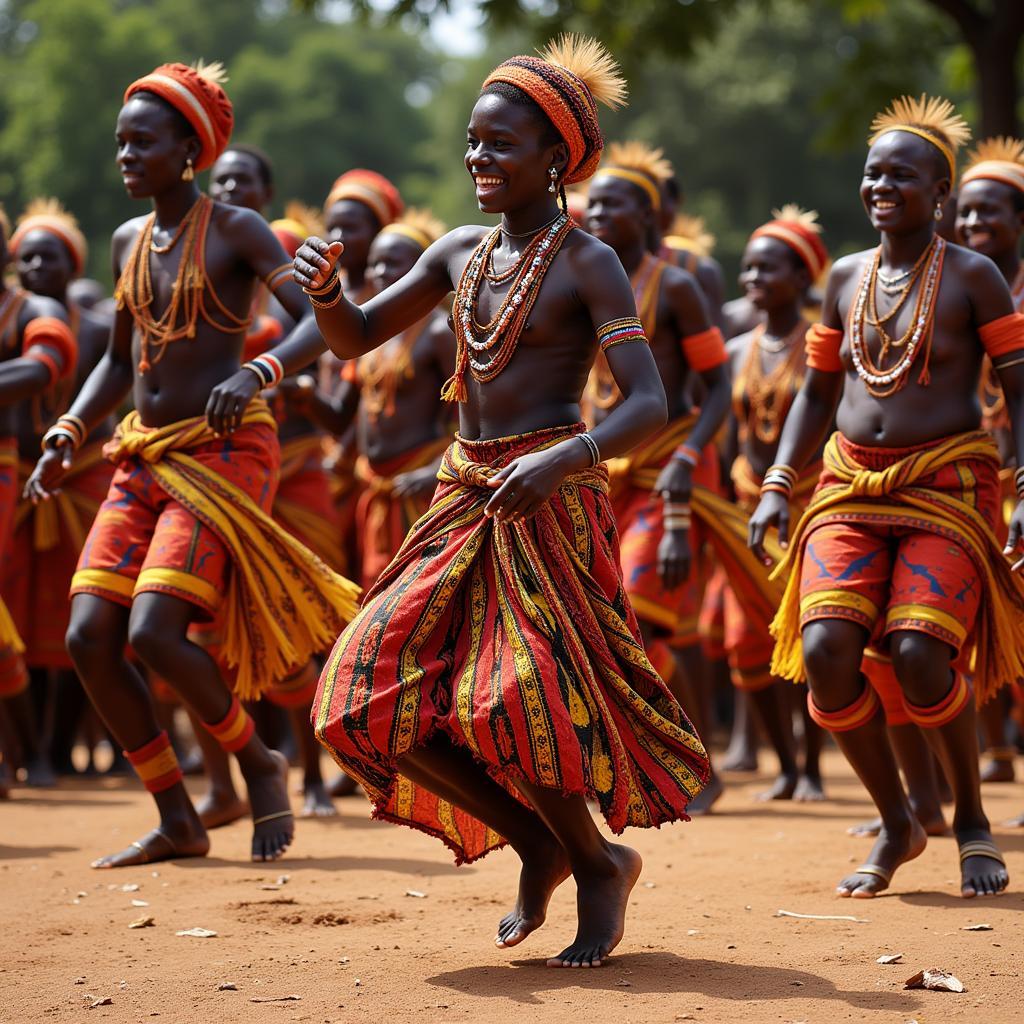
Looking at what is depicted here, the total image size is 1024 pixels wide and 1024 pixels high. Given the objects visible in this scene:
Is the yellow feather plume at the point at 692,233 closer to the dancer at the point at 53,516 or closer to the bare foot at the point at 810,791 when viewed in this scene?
the bare foot at the point at 810,791

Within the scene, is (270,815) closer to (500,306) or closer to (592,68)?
(500,306)

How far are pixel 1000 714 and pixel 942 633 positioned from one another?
11.5ft

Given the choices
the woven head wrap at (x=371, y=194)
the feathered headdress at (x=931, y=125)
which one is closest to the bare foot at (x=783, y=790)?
the feathered headdress at (x=931, y=125)

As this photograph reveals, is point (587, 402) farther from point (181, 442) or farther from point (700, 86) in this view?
point (700, 86)

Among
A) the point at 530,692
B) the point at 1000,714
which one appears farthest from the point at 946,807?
the point at 530,692

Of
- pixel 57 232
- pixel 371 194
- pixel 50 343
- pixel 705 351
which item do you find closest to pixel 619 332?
pixel 705 351

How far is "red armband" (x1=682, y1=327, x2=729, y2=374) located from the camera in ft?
25.3

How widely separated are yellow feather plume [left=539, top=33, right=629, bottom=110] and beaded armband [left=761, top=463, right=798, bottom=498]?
156 cm

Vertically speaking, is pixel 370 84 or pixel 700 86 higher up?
pixel 370 84

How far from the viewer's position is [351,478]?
9875 millimetres

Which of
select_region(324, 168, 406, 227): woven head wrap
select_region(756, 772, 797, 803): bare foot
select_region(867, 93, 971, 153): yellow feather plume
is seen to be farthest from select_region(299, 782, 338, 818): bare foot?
select_region(867, 93, 971, 153): yellow feather plume

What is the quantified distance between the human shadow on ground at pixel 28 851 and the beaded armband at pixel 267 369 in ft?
6.62

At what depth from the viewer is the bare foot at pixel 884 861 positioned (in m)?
5.52

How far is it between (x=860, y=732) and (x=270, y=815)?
2.11 meters
